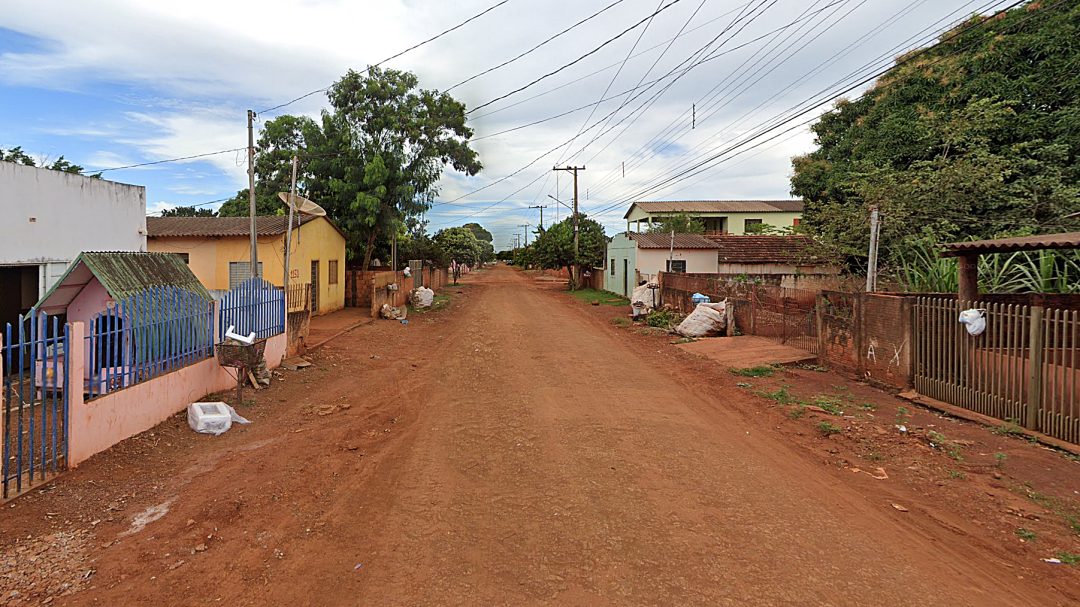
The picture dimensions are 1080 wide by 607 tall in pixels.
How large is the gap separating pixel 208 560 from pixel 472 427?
3431 mm

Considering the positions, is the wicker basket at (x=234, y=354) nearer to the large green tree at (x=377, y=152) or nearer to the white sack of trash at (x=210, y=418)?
the white sack of trash at (x=210, y=418)

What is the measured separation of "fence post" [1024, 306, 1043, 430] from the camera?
6387mm

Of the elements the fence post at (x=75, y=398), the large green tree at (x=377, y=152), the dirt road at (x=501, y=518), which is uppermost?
the large green tree at (x=377, y=152)

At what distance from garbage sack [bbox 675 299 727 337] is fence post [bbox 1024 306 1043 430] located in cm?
858

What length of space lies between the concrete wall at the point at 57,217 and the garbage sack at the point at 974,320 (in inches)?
563

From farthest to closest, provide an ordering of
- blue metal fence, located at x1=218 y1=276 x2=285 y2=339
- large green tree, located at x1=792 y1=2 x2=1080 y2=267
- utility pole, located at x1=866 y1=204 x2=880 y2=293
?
1. large green tree, located at x1=792 y1=2 x2=1080 y2=267
2. utility pole, located at x1=866 y1=204 x2=880 y2=293
3. blue metal fence, located at x1=218 y1=276 x2=285 y2=339

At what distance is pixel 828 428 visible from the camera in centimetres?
694

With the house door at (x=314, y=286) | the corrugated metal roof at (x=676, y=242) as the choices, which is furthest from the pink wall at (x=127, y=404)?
the corrugated metal roof at (x=676, y=242)

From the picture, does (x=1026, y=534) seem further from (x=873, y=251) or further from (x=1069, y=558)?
(x=873, y=251)

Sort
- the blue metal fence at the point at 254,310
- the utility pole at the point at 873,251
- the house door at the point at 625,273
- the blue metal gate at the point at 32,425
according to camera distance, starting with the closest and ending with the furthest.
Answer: the blue metal gate at the point at 32,425 < the blue metal fence at the point at 254,310 < the utility pole at the point at 873,251 < the house door at the point at 625,273

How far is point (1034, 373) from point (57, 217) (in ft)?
49.7

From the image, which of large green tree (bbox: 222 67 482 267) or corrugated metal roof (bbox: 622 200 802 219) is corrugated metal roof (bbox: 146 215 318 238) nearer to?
large green tree (bbox: 222 67 482 267)

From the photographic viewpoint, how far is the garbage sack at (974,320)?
23.2 feet

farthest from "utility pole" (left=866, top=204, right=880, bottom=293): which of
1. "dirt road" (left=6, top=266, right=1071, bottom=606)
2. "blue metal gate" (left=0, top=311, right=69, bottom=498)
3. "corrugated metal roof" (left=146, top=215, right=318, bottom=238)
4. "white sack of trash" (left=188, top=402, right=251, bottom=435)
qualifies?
"corrugated metal roof" (left=146, top=215, right=318, bottom=238)
